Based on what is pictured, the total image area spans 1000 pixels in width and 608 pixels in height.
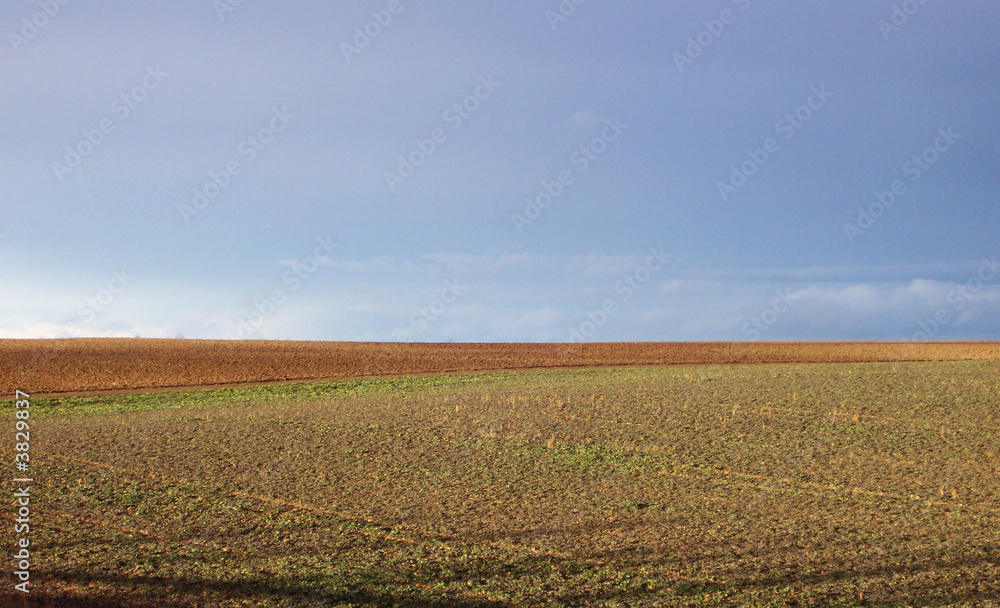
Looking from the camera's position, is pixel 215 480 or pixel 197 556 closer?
pixel 197 556

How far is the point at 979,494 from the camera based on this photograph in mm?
12859

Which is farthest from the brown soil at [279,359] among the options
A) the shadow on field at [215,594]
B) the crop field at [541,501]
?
the shadow on field at [215,594]

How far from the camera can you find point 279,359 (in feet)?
142

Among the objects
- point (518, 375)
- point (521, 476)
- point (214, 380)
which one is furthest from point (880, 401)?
point (214, 380)

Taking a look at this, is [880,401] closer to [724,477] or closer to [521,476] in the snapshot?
[724,477]

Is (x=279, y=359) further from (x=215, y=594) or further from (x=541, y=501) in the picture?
(x=215, y=594)

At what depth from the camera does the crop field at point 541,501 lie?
28.6 ft

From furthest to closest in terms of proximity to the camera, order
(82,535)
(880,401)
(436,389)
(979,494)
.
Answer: (436,389), (880,401), (979,494), (82,535)

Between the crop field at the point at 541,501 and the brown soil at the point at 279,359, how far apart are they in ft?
41.5

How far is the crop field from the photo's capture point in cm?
871

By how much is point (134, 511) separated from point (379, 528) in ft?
13.3

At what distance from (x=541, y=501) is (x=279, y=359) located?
33665 mm

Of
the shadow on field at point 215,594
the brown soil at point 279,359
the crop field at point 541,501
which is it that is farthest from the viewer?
the brown soil at point 279,359

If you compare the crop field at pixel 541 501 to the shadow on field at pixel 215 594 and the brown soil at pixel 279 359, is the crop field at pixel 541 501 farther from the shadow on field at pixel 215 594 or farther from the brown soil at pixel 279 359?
the brown soil at pixel 279 359
